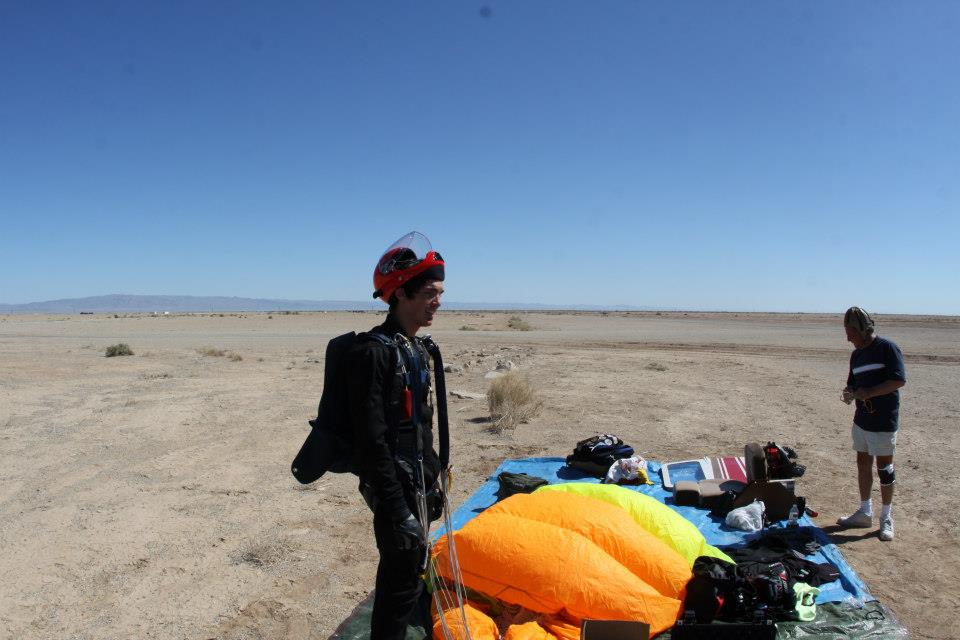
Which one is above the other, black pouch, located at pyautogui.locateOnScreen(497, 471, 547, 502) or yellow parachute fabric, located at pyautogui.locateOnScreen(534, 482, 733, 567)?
yellow parachute fabric, located at pyautogui.locateOnScreen(534, 482, 733, 567)

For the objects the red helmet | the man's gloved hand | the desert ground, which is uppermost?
the red helmet

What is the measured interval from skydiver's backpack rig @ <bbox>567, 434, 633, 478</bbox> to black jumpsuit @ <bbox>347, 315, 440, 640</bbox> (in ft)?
13.6

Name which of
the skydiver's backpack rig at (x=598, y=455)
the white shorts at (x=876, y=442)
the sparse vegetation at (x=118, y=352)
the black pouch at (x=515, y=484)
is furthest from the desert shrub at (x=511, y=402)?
the sparse vegetation at (x=118, y=352)

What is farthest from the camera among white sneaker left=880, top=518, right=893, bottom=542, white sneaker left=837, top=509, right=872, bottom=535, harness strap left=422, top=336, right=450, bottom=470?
white sneaker left=837, top=509, right=872, bottom=535

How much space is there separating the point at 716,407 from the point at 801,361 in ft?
33.7

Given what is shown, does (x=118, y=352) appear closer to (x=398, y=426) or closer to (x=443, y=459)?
(x=443, y=459)

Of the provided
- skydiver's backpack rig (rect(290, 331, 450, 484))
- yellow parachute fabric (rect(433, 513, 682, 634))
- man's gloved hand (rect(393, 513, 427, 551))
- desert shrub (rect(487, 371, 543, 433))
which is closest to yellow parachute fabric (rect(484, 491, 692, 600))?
yellow parachute fabric (rect(433, 513, 682, 634))

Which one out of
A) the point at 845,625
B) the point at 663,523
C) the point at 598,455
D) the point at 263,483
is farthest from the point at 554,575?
the point at 263,483

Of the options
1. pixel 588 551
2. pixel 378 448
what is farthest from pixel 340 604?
pixel 378 448

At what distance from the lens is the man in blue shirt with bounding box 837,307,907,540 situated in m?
5.10

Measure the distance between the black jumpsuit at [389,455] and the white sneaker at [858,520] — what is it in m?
4.50

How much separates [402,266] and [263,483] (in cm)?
506

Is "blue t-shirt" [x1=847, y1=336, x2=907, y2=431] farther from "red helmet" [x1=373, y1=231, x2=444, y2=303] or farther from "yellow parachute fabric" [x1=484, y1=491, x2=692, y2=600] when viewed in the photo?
"red helmet" [x1=373, y1=231, x2=444, y2=303]

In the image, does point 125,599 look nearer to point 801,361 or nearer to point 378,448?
point 378,448
